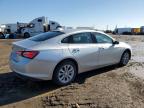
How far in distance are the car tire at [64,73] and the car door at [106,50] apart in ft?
4.43

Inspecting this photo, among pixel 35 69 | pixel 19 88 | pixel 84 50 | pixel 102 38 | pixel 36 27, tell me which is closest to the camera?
pixel 35 69

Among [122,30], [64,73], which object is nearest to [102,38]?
[64,73]

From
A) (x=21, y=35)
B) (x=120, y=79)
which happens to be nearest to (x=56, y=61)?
(x=120, y=79)

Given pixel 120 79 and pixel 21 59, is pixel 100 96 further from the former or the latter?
pixel 21 59

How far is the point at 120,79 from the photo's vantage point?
7.16 meters

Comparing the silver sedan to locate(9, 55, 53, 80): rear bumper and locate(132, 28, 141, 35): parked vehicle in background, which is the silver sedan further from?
locate(132, 28, 141, 35): parked vehicle in background

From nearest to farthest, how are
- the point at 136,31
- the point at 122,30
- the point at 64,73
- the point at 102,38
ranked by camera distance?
the point at 64,73 < the point at 102,38 < the point at 136,31 < the point at 122,30

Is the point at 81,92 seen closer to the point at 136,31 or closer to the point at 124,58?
the point at 124,58

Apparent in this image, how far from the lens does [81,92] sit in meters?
5.94

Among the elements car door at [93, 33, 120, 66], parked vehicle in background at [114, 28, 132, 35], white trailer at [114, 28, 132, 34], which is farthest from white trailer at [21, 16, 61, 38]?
white trailer at [114, 28, 132, 34]

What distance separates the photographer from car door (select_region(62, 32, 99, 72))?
264 inches

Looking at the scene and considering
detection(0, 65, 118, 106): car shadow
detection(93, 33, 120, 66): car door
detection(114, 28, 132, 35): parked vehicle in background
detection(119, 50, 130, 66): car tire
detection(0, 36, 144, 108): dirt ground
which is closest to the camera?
detection(0, 36, 144, 108): dirt ground

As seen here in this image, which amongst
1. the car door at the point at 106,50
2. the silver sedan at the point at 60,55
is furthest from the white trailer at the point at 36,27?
the silver sedan at the point at 60,55

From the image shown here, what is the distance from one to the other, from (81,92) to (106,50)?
2.36 metres
